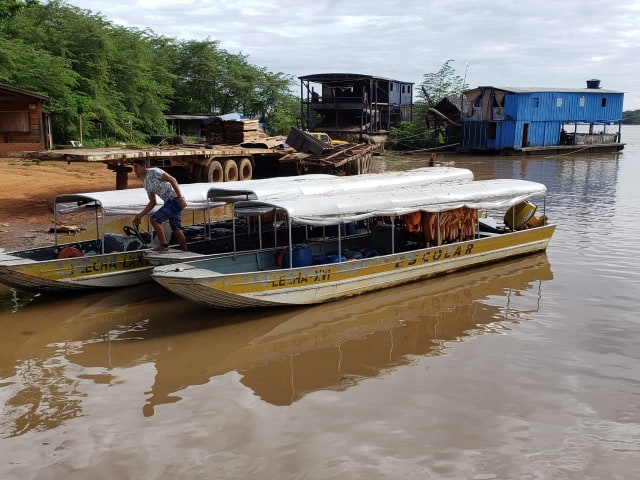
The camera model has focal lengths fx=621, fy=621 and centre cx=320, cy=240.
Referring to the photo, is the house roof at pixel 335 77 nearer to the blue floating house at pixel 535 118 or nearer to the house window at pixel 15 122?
the blue floating house at pixel 535 118

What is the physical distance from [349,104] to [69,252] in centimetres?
3661

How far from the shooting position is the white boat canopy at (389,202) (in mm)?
9805

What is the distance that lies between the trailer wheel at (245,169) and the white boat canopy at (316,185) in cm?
869

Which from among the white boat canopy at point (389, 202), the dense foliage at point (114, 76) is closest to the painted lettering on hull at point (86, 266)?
the white boat canopy at point (389, 202)

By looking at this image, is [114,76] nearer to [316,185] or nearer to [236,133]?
[236,133]

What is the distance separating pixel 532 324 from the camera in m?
9.53

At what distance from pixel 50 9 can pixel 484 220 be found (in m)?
31.4

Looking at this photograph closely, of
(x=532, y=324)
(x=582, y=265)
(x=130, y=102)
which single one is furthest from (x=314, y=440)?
(x=130, y=102)

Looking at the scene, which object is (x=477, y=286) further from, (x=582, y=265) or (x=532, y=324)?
(x=582, y=265)

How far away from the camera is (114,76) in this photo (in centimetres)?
3675

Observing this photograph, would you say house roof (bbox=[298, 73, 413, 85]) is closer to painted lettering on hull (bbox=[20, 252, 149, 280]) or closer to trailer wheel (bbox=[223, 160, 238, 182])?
trailer wheel (bbox=[223, 160, 238, 182])

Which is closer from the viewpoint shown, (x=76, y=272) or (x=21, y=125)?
(x=76, y=272)

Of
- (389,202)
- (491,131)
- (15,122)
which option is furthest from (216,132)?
(491,131)

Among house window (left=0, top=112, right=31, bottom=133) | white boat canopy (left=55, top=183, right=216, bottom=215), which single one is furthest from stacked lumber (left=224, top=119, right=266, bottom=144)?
white boat canopy (left=55, top=183, right=216, bottom=215)
